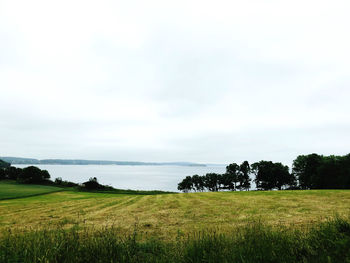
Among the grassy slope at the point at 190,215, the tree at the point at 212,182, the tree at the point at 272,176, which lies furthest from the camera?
the tree at the point at 212,182

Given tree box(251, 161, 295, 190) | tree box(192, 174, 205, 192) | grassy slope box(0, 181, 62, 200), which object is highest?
tree box(251, 161, 295, 190)

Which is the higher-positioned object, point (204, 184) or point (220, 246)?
point (220, 246)

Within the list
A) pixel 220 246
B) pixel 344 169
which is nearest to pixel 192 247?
pixel 220 246

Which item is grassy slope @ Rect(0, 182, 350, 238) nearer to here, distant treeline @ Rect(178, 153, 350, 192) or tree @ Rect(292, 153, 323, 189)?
distant treeline @ Rect(178, 153, 350, 192)

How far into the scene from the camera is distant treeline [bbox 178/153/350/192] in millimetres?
58875

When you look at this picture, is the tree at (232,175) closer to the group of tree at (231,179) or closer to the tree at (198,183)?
the group of tree at (231,179)

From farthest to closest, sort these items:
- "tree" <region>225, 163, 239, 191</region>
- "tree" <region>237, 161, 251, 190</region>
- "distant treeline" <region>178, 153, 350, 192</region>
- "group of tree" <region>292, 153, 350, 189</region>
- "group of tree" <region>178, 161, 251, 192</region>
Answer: "tree" <region>225, 163, 239, 191</region> < "group of tree" <region>178, 161, 251, 192</region> < "tree" <region>237, 161, 251, 190</region> < "distant treeline" <region>178, 153, 350, 192</region> < "group of tree" <region>292, 153, 350, 189</region>

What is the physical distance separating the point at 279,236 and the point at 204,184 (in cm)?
10856

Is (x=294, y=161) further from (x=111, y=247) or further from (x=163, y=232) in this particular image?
(x=111, y=247)

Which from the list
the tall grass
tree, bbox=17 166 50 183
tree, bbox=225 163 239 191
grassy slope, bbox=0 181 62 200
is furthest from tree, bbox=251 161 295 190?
tree, bbox=17 166 50 183

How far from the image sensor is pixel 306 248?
5086mm

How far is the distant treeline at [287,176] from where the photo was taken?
58875 millimetres

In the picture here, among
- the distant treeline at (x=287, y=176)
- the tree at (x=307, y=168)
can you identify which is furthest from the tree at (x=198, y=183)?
the tree at (x=307, y=168)

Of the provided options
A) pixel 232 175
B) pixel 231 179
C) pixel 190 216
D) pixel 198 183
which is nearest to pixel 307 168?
pixel 232 175
